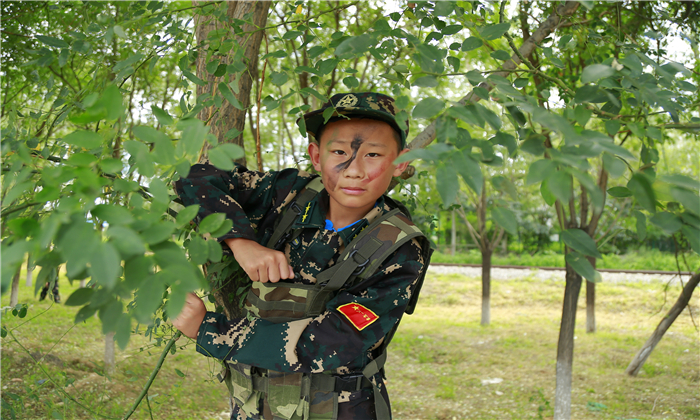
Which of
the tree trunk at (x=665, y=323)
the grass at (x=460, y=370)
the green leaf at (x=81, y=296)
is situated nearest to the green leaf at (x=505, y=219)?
the green leaf at (x=81, y=296)

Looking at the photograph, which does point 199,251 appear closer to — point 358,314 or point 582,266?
point 358,314

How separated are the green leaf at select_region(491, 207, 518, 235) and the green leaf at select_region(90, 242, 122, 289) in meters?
0.61

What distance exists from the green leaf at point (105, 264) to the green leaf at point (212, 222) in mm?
239

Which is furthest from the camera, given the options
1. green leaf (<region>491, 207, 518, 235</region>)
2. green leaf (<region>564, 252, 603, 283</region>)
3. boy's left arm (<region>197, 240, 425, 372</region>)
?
boy's left arm (<region>197, 240, 425, 372</region>)

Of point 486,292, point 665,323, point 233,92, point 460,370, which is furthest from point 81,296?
point 486,292

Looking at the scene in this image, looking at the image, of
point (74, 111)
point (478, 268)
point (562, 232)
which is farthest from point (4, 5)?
point (478, 268)

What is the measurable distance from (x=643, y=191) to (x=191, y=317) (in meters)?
1.24

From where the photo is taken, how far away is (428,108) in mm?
931

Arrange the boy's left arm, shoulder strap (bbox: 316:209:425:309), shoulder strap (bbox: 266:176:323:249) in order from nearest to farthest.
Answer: the boy's left arm → shoulder strap (bbox: 316:209:425:309) → shoulder strap (bbox: 266:176:323:249)

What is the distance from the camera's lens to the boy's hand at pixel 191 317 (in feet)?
4.83

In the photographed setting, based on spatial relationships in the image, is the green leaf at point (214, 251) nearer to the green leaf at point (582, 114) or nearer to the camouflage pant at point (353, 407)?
the green leaf at point (582, 114)

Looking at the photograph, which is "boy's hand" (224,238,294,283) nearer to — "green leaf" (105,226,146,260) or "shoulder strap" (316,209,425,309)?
"shoulder strap" (316,209,425,309)

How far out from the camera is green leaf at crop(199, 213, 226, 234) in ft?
2.89

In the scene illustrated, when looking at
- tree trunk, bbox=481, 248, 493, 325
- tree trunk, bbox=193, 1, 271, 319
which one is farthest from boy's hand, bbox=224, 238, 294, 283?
tree trunk, bbox=481, 248, 493, 325
